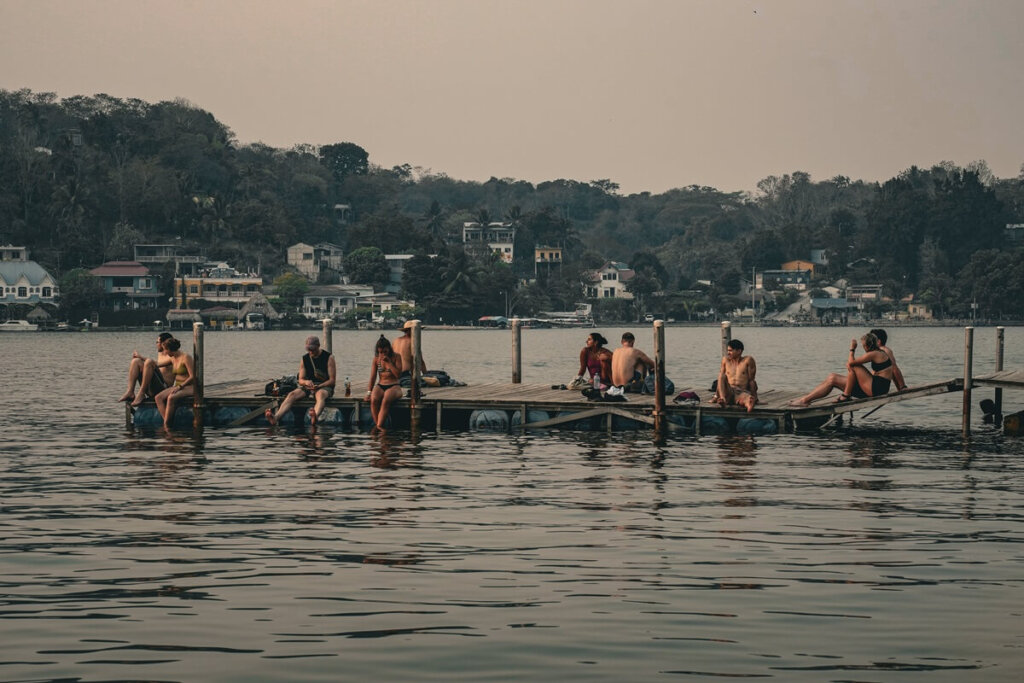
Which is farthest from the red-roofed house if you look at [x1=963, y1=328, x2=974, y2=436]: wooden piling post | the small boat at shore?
[x1=963, y1=328, x2=974, y2=436]: wooden piling post

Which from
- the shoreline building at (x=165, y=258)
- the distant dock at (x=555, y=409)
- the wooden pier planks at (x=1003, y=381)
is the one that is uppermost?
the shoreline building at (x=165, y=258)

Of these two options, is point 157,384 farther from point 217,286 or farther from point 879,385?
point 217,286

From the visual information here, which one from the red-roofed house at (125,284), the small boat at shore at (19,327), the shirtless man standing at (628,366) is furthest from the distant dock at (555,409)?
the red-roofed house at (125,284)

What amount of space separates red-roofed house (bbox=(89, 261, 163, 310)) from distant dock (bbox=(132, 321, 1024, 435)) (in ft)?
507

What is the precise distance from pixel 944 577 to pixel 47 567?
8.12 metres

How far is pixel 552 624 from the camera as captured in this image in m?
10.8

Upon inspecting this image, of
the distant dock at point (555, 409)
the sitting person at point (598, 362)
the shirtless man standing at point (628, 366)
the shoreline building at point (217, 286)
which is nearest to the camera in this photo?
the distant dock at point (555, 409)

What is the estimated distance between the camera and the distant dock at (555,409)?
85.2 ft

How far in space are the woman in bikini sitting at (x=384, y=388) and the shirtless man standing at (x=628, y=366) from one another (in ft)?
13.9

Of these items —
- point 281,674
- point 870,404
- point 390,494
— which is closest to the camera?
point 281,674

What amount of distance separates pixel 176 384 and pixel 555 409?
25.0ft

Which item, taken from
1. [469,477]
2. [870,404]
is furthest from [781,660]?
[870,404]

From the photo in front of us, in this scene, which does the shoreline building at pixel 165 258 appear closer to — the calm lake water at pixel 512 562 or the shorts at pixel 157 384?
the shorts at pixel 157 384

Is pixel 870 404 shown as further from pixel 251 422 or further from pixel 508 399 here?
pixel 251 422
